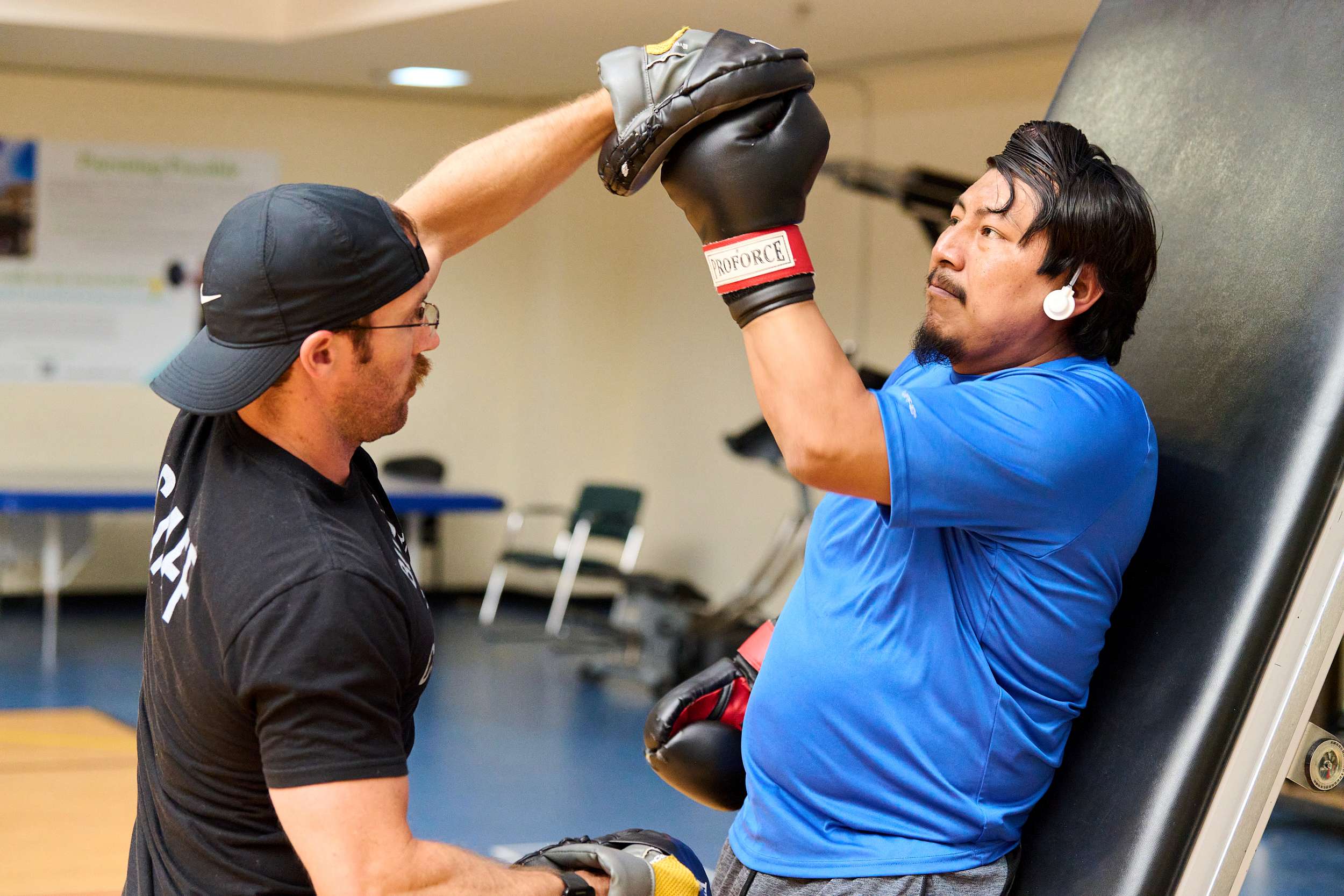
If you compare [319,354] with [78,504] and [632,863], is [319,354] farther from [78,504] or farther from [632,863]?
[78,504]

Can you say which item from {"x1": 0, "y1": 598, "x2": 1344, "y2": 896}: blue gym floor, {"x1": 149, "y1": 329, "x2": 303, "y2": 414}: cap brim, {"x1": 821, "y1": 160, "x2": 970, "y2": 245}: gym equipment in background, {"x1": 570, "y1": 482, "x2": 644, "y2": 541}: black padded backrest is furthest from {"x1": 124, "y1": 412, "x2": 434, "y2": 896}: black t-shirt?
{"x1": 570, "y1": 482, "x2": 644, "y2": 541}: black padded backrest

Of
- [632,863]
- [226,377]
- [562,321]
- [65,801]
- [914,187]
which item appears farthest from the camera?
[562,321]

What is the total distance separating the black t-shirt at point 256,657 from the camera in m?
1.22

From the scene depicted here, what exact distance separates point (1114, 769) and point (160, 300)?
7.92 metres

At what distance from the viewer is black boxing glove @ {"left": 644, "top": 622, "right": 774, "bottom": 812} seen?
174 cm

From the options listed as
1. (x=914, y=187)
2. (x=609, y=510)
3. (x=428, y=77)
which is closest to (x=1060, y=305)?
(x=914, y=187)

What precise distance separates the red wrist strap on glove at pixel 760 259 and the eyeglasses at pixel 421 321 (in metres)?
0.29

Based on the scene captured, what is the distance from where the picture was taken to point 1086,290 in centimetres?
145

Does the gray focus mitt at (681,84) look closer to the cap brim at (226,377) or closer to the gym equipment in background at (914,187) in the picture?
the cap brim at (226,377)

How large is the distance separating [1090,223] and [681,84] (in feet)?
1.45

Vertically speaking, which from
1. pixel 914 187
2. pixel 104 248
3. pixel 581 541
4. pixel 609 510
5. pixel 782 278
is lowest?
pixel 581 541

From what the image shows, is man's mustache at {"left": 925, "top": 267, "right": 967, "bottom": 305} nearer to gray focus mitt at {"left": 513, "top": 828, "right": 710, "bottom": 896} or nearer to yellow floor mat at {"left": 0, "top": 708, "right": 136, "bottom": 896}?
gray focus mitt at {"left": 513, "top": 828, "right": 710, "bottom": 896}

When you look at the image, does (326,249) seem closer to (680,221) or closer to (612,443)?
(680,221)

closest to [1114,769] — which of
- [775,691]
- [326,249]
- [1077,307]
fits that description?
[775,691]
